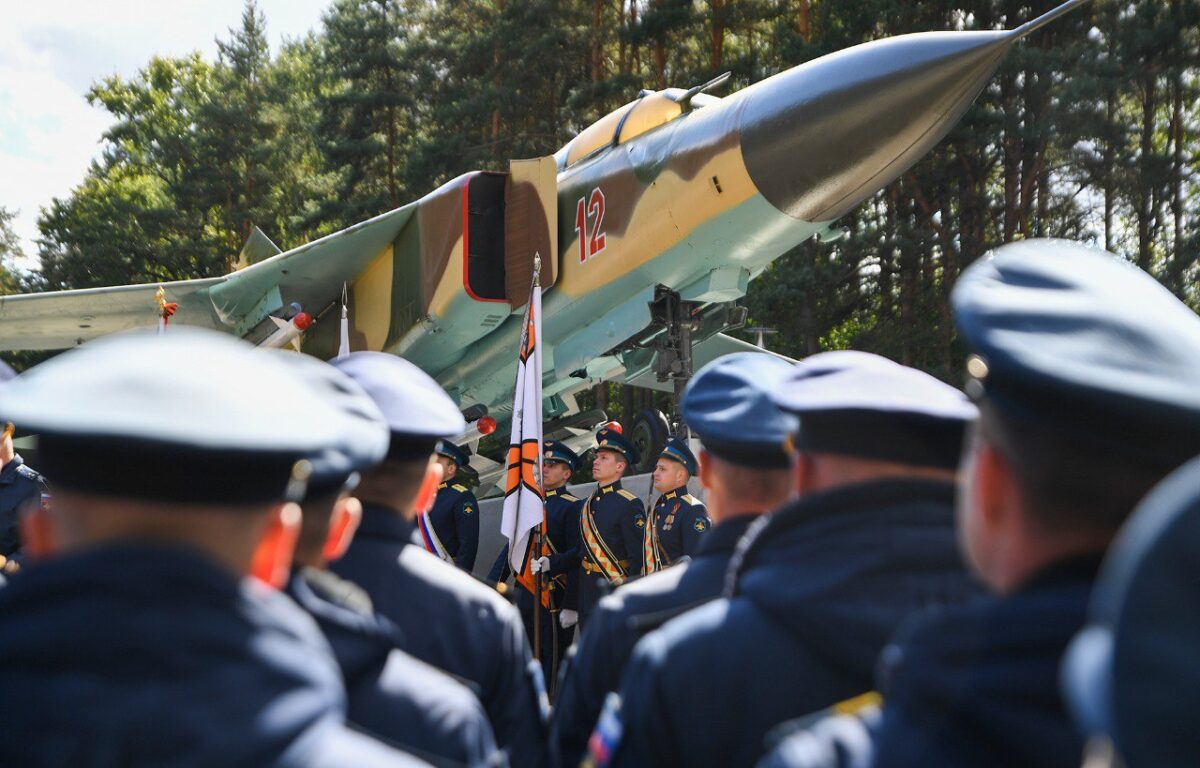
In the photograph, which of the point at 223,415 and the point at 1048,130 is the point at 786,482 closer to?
the point at 223,415

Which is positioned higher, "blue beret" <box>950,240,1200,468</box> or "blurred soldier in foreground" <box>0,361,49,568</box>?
"blue beret" <box>950,240,1200,468</box>

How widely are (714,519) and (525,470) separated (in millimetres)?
4693

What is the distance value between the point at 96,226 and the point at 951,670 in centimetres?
3272

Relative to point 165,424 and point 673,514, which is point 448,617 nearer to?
point 165,424

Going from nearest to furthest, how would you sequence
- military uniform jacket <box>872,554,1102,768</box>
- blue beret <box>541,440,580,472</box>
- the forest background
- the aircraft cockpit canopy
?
1. military uniform jacket <box>872,554,1102,768</box>
2. the aircraft cockpit canopy
3. blue beret <box>541,440,580,472</box>
4. the forest background

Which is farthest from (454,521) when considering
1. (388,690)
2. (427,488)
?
(388,690)

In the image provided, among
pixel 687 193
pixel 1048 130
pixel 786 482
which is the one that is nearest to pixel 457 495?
pixel 687 193

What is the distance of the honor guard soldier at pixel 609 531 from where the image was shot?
786 centimetres

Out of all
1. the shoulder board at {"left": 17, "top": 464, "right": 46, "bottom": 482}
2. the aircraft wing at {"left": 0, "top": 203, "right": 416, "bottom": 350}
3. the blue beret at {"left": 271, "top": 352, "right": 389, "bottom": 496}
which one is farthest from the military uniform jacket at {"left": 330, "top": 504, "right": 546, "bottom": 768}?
the aircraft wing at {"left": 0, "top": 203, "right": 416, "bottom": 350}

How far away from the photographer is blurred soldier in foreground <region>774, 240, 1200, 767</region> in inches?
37.9

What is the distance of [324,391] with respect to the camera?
180 centimetres

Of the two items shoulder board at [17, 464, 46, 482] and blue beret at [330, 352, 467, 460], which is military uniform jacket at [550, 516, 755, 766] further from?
shoulder board at [17, 464, 46, 482]

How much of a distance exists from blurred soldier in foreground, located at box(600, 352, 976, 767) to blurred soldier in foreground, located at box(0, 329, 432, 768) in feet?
1.84

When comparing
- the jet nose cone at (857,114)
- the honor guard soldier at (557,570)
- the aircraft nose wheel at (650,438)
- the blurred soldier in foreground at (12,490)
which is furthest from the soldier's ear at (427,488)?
the aircraft nose wheel at (650,438)
